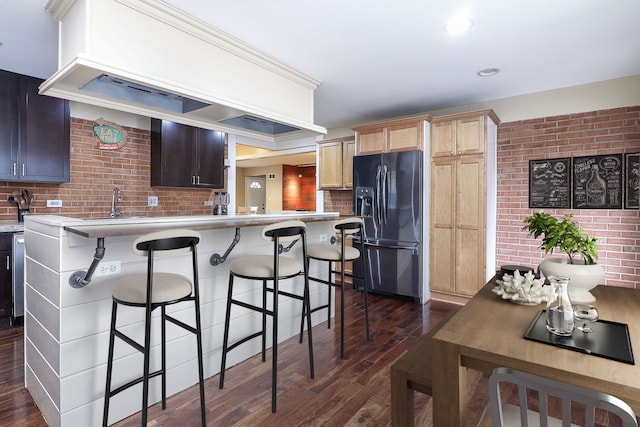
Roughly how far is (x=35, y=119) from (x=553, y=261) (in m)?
4.54

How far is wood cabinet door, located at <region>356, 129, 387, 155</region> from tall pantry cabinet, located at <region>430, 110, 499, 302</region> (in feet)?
2.00

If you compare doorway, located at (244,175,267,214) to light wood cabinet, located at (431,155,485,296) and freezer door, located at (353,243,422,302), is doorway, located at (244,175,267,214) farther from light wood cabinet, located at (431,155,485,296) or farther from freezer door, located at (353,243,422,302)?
light wood cabinet, located at (431,155,485,296)

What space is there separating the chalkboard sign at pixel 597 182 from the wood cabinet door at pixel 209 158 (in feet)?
13.9

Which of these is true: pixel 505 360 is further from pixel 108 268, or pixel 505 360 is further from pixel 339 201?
pixel 339 201

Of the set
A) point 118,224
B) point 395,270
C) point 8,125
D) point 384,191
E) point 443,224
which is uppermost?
point 8,125

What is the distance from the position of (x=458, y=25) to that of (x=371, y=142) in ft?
6.87

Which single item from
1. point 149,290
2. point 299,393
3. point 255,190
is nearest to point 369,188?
point 299,393

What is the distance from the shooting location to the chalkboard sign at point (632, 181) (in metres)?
3.32

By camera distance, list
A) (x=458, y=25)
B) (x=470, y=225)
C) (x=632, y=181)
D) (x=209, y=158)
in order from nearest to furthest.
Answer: (x=458, y=25)
(x=632, y=181)
(x=470, y=225)
(x=209, y=158)

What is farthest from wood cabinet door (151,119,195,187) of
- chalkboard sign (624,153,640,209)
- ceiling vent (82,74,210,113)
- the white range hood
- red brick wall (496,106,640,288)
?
chalkboard sign (624,153,640,209)

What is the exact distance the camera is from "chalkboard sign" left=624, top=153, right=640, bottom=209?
332 cm

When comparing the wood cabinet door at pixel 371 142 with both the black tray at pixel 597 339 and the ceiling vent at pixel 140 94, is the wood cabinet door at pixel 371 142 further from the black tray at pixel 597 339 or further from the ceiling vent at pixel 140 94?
the black tray at pixel 597 339

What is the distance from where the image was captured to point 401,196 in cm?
411

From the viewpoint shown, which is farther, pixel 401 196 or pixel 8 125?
pixel 401 196
